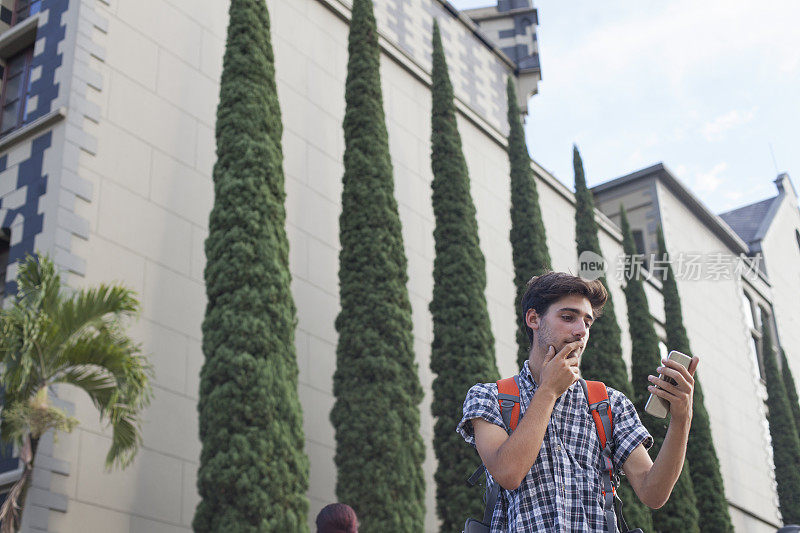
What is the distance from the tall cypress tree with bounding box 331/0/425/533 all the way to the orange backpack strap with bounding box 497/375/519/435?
8.06 m

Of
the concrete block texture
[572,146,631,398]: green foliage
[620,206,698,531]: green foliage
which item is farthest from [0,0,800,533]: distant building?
[620,206,698,531]: green foliage

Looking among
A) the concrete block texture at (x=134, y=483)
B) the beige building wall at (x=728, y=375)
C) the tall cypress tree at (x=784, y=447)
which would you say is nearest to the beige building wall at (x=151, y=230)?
the concrete block texture at (x=134, y=483)

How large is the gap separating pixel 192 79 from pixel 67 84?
2.30 m

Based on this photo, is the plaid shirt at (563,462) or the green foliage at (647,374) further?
the green foliage at (647,374)

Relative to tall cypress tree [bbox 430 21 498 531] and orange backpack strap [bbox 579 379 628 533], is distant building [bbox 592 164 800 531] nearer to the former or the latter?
tall cypress tree [bbox 430 21 498 531]

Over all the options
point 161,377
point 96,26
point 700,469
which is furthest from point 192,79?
point 700,469

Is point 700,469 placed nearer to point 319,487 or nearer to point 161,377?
point 319,487

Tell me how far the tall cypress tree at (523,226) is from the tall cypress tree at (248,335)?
234 inches

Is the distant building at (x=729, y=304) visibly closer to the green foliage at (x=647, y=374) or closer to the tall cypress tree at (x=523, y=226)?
the green foliage at (x=647, y=374)

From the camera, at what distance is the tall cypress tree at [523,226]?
16.1 metres

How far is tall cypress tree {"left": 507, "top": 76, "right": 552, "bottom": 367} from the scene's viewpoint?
16.1m

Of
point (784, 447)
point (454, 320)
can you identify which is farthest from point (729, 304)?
point (454, 320)

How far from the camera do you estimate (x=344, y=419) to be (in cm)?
1116

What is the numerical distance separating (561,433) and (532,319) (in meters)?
0.39
